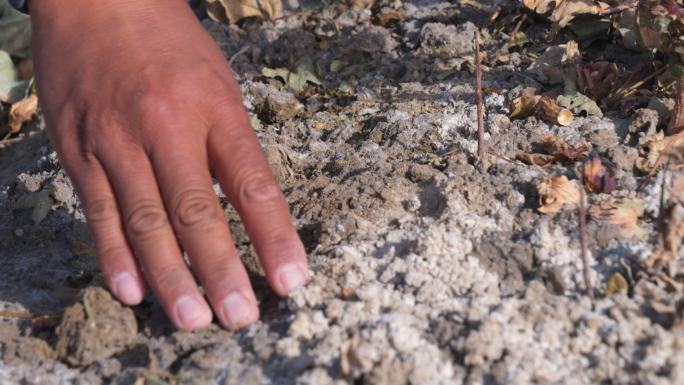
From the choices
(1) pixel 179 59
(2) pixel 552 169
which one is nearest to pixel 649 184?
(2) pixel 552 169

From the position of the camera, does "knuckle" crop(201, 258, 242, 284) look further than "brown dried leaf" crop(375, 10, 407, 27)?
No

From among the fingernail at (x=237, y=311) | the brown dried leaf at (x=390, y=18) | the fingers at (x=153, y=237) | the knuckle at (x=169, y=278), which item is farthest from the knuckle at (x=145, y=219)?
the brown dried leaf at (x=390, y=18)

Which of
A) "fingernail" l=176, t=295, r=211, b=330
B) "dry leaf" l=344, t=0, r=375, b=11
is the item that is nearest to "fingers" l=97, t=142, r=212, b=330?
Answer: "fingernail" l=176, t=295, r=211, b=330

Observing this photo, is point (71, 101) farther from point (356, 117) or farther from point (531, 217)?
point (531, 217)

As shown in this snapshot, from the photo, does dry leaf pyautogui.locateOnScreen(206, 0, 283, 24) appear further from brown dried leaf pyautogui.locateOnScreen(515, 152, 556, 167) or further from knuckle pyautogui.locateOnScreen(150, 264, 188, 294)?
knuckle pyautogui.locateOnScreen(150, 264, 188, 294)

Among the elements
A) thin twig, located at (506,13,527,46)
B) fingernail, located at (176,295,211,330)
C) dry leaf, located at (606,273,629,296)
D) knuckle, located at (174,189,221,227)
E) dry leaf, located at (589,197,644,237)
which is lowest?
thin twig, located at (506,13,527,46)

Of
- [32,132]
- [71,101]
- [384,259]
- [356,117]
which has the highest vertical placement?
[71,101]
